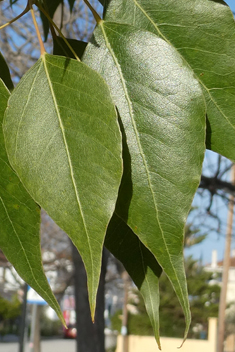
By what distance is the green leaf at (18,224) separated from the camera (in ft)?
2.05

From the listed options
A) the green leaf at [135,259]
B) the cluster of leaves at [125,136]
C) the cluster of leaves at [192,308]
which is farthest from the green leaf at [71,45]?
the cluster of leaves at [192,308]

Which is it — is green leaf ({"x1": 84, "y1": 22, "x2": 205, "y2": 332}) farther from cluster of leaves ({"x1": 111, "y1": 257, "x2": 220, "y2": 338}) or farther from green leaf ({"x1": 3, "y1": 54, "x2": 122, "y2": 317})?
cluster of leaves ({"x1": 111, "y1": 257, "x2": 220, "y2": 338})

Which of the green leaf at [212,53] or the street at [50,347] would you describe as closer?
the green leaf at [212,53]

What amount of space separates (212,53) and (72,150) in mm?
214

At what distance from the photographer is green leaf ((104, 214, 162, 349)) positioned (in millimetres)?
634

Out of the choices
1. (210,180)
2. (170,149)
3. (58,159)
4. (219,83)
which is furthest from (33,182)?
(210,180)

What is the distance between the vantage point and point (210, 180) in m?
4.26

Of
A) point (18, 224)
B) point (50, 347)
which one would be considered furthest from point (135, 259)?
point (50, 347)

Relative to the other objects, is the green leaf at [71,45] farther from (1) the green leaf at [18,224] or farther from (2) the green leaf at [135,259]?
(2) the green leaf at [135,259]

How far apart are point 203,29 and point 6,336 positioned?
2065 cm

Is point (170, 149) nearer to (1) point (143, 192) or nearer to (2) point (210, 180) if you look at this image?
(1) point (143, 192)

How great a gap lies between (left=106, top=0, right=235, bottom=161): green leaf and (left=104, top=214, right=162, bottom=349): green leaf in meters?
0.16

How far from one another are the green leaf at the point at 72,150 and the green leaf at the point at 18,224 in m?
0.06

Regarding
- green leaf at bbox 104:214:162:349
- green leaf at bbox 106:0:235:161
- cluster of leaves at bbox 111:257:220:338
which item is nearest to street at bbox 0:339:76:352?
cluster of leaves at bbox 111:257:220:338
